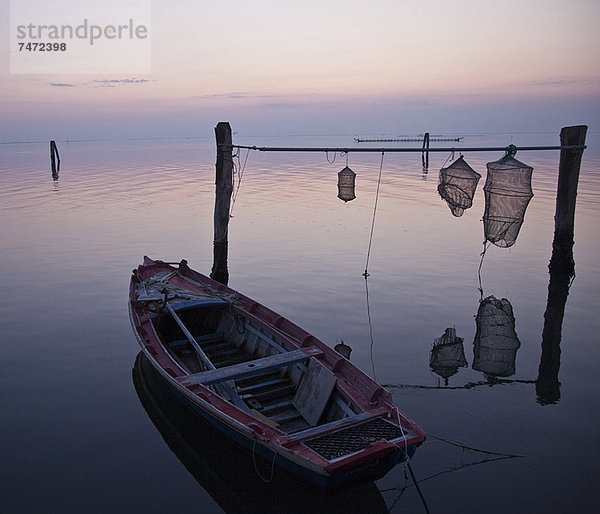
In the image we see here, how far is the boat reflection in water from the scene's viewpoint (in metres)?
5.83

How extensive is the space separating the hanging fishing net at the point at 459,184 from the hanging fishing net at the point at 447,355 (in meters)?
3.42

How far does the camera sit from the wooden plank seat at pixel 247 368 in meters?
6.87

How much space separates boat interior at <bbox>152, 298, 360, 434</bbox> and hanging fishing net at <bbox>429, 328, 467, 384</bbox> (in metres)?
2.98

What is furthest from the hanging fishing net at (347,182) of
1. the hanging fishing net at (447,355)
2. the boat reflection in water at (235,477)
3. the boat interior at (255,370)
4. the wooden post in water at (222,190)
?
the boat reflection in water at (235,477)

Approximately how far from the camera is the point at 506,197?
11.7 metres

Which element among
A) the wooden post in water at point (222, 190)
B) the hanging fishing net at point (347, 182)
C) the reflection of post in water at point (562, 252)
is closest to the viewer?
the reflection of post in water at point (562, 252)

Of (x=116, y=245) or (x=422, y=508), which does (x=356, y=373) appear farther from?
(x=116, y=245)

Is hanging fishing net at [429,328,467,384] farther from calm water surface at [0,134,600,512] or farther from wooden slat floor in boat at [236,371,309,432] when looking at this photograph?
wooden slat floor in boat at [236,371,309,432]

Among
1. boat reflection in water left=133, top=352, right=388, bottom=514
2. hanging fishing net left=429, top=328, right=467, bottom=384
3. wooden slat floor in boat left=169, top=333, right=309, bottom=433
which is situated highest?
wooden slat floor in boat left=169, top=333, right=309, bottom=433

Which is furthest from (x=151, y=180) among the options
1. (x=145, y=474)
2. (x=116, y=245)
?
(x=145, y=474)

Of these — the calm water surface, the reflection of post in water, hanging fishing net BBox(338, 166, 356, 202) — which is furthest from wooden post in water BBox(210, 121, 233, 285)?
the reflection of post in water

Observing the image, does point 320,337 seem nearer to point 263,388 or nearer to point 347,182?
point 263,388

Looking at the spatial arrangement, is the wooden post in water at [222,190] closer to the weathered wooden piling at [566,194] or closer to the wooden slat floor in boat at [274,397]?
the wooden slat floor in boat at [274,397]

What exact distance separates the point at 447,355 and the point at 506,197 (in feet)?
14.7
